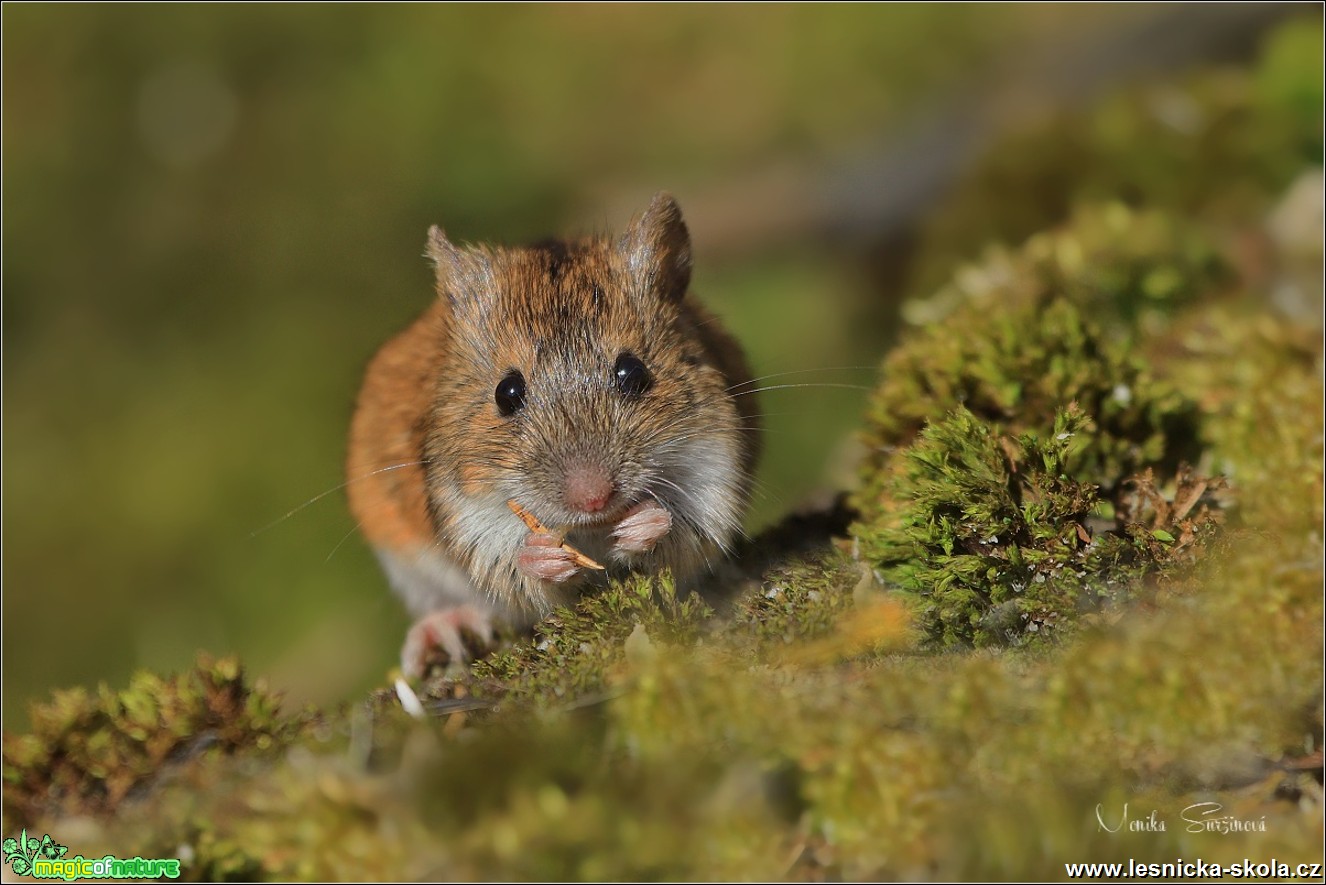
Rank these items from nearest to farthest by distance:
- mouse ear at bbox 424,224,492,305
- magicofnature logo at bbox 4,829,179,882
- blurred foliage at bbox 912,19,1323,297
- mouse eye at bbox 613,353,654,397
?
magicofnature logo at bbox 4,829,179,882
mouse eye at bbox 613,353,654,397
mouse ear at bbox 424,224,492,305
blurred foliage at bbox 912,19,1323,297

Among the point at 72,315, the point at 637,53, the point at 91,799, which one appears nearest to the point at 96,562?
the point at 72,315

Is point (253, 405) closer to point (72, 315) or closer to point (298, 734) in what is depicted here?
point (72, 315)

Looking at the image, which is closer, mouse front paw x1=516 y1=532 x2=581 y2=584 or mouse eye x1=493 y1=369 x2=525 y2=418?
mouse front paw x1=516 y1=532 x2=581 y2=584

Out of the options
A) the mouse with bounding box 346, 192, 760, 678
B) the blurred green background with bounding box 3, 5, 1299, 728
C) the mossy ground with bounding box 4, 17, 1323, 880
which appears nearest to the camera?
the mossy ground with bounding box 4, 17, 1323, 880

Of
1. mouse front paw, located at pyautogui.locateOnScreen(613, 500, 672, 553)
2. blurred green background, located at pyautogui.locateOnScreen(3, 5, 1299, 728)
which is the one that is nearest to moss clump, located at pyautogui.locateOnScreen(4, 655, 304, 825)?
mouse front paw, located at pyautogui.locateOnScreen(613, 500, 672, 553)

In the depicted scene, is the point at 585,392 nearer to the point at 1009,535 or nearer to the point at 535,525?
the point at 535,525

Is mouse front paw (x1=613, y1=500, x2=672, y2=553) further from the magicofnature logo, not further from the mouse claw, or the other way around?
the magicofnature logo

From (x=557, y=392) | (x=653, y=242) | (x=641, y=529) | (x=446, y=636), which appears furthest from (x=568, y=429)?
(x=446, y=636)
